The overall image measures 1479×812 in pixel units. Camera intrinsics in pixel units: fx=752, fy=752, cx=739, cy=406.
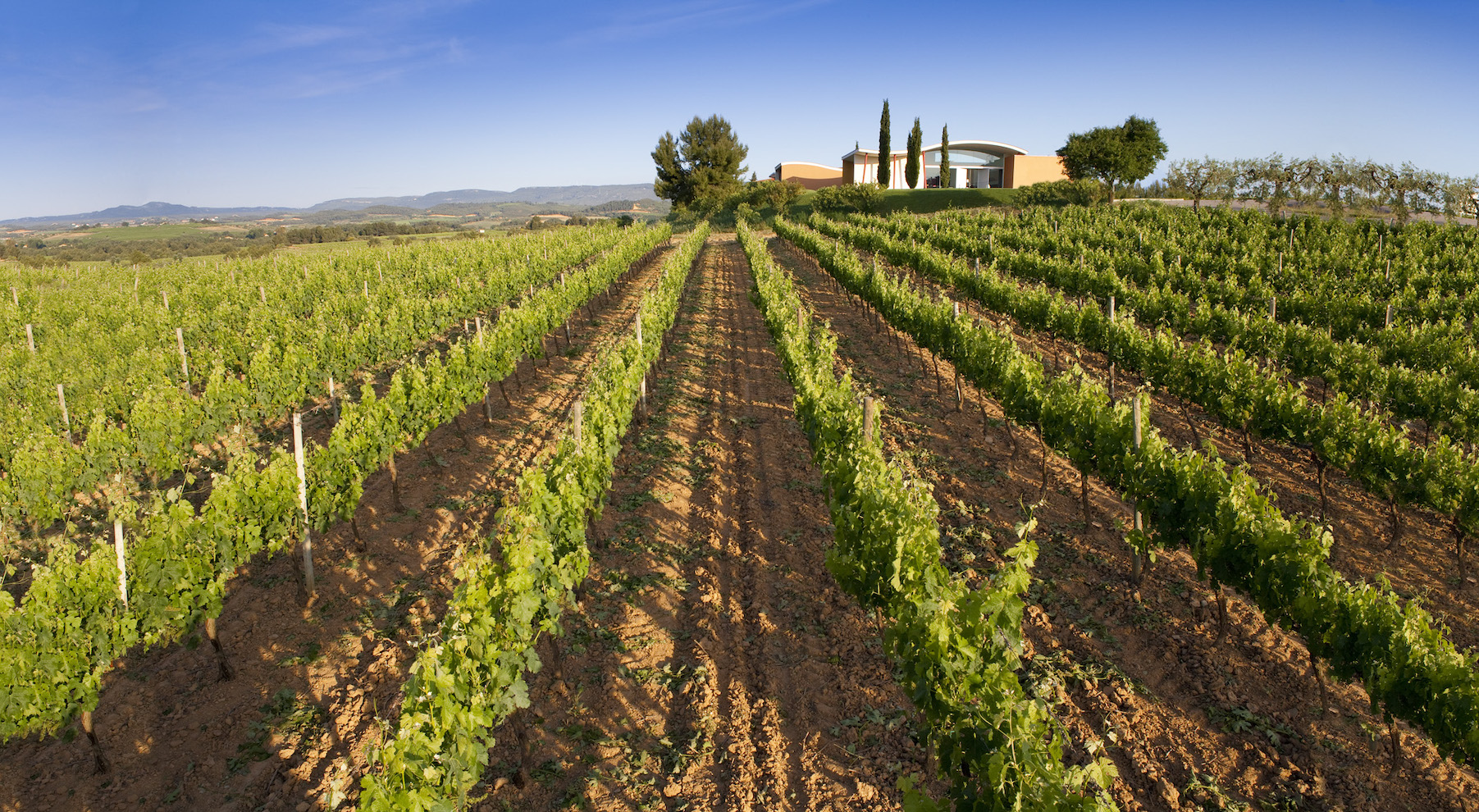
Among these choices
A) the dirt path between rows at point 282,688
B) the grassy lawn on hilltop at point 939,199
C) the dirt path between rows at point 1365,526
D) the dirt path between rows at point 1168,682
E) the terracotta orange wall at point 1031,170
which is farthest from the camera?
the terracotta orange wall at point 1031,170

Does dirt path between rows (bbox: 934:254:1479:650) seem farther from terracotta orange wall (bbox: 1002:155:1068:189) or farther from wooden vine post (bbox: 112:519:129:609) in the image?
terracotta orange wall (bbox: 1002:155:1068:189)

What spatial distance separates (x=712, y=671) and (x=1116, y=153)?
179 ft

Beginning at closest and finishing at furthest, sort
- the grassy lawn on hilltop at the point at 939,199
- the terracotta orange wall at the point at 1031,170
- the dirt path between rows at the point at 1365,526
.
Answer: the dirt path between rows at the point at 1365,526 → the grassy lawn on hilltop at the point at 939,199 → the terracotta orange wall at the point at 1031,170

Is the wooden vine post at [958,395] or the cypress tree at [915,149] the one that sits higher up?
the cypress tree at [915,149]

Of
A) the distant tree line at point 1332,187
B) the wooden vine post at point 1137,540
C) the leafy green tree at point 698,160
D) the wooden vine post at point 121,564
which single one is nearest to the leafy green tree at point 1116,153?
the distant tree line at point 1332,187

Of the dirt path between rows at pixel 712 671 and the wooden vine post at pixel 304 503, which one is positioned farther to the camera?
the wooden vine post at pixel 304 503

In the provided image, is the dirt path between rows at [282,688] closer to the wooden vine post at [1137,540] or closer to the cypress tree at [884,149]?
the wooden vine post at [1137,540]

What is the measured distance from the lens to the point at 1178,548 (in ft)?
28.4

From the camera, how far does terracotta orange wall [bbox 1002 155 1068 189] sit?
70250 mm

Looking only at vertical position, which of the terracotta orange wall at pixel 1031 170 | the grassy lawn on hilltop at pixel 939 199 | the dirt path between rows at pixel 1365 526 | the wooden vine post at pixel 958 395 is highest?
the terracotta orange wall at pixel 1031 170

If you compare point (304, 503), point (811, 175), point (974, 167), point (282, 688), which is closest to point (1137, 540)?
point (282, 688)

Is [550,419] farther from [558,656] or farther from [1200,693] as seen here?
[1200,693]

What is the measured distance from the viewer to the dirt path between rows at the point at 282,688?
5562 millimetres

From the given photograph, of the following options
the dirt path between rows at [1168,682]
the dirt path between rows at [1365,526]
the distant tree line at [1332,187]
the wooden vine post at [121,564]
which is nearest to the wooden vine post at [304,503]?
the wooden vine post at [121,564]
